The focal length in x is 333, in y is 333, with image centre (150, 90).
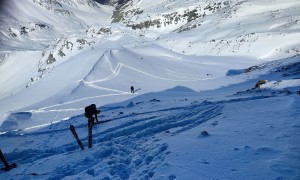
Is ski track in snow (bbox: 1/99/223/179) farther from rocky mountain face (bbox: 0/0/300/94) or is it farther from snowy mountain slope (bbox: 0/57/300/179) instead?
rocky mountain face (bbox: 0/0/300/94)

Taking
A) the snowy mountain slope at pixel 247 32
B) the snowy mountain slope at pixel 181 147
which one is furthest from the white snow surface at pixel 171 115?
the snowy mountain slope at pixel 247 32

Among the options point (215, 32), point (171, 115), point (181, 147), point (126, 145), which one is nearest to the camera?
point (181, 147)

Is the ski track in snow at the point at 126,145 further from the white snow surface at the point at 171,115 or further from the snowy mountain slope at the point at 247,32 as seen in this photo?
the snowy mountain slope at the point at 247,32

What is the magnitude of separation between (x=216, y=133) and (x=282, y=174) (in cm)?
319

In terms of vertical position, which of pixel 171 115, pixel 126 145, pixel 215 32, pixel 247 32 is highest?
pixel 215 32

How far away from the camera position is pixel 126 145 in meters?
10.2

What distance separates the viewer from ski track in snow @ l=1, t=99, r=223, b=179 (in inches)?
324

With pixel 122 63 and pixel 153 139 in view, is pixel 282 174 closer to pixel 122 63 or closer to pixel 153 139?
pixel 153 139

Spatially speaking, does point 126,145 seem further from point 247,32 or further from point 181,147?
point 247,32

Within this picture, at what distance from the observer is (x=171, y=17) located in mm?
97188

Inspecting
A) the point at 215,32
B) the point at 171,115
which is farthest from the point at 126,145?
the point at 215,32

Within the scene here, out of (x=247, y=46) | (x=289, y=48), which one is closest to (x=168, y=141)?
(x=289, y=48)

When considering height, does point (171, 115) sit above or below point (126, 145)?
above

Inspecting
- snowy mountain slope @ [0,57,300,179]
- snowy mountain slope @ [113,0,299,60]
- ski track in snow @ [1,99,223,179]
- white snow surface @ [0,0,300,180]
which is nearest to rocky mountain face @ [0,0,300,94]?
snowy mountain slope @ [113,0,299,60]
